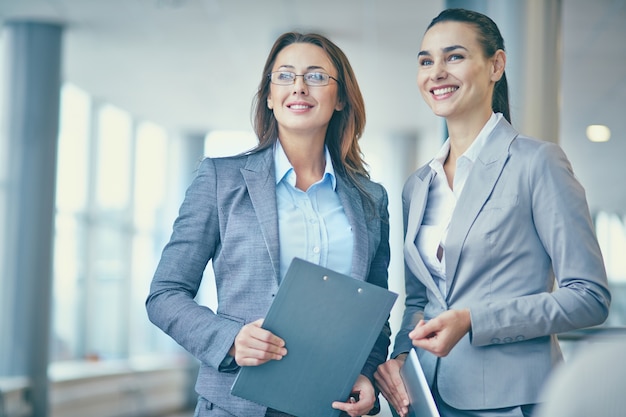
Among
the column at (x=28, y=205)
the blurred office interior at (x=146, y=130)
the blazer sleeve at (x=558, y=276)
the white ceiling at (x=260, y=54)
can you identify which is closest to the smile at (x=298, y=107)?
the blazer sleeve at (x=558, y=276)

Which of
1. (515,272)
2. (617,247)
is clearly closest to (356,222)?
(515,272)

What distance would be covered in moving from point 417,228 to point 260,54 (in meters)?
7.15

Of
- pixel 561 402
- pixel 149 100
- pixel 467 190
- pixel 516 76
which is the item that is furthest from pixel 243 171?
pixel 149 100

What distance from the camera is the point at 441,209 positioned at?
6.02 feet

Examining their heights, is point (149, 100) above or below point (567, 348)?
above

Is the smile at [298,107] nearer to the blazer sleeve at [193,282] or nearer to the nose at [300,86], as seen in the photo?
the nose at [300,86]

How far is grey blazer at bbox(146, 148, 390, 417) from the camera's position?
1812 millimetres

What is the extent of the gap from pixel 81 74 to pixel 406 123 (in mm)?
4699

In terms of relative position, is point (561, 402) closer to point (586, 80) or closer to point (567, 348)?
point (567, 348)

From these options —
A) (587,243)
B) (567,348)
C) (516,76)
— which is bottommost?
(567,348)

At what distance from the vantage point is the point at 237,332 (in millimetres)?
1763

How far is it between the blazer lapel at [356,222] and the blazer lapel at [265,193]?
0.17 meters

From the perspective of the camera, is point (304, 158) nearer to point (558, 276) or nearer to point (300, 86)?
point (300, 86)

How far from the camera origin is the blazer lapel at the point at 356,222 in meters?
1.90
